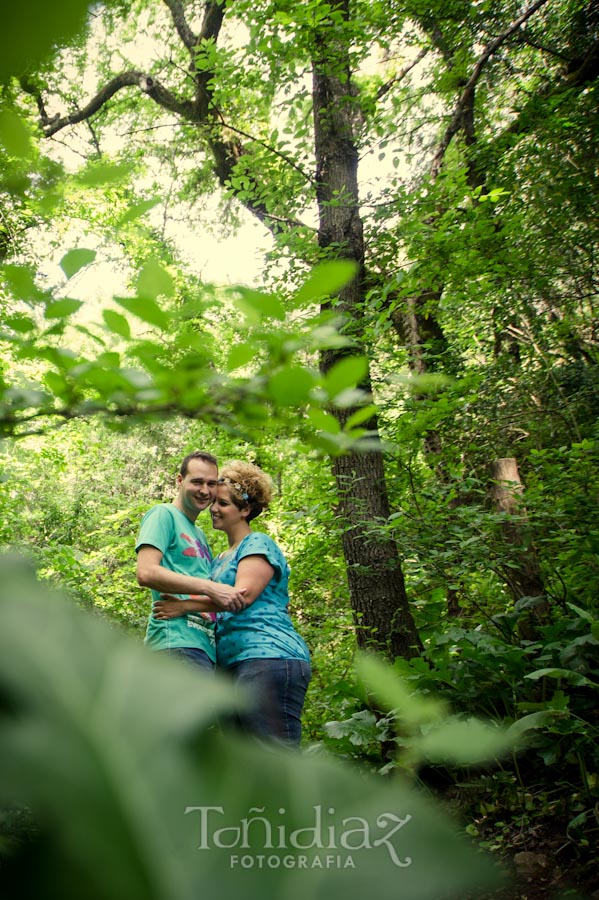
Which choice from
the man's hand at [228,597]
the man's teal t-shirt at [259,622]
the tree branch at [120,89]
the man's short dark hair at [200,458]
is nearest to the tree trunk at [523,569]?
the man's teal t-shirt at [259,622]

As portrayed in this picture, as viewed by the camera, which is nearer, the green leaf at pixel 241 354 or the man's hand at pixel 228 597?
the green leaf at pixel 241 354

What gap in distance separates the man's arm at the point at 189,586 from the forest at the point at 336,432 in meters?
0.26

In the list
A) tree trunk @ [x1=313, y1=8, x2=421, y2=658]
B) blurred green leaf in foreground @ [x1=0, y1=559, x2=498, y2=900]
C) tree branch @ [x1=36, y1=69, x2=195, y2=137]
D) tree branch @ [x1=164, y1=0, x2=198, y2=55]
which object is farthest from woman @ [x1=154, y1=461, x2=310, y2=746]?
tree branch @ [x1=164, y1=0, x2=198, y2=55]

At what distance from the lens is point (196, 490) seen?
2793 millimetres

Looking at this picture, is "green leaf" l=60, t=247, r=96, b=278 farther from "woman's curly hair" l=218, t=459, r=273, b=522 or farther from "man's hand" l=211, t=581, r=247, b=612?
"woman's curly hair" l=218, t=459, r=273, b=522

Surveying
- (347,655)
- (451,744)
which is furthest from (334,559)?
(451,744)

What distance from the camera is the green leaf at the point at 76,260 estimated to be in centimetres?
66

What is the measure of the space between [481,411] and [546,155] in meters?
2.64

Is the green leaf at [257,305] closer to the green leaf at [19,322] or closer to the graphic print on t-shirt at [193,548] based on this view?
the green leaf at [19,322]

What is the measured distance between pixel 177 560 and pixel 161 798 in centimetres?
244

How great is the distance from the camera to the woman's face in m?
2.84

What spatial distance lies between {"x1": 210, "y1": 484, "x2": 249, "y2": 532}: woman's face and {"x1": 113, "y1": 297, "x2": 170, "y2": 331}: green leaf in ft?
7.10

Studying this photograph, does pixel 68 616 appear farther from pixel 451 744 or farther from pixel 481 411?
pixel 481 411

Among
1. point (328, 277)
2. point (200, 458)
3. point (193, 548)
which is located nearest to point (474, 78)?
point (200, 458)
